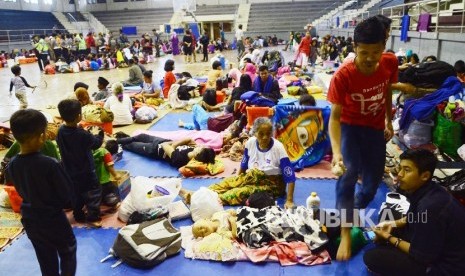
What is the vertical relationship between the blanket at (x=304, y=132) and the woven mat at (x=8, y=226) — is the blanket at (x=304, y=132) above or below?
above

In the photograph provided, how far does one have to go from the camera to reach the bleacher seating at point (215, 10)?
3450cm

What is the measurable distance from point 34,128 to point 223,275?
6.26ft

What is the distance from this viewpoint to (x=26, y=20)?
2992cm

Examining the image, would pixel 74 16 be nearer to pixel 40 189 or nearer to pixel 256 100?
pixel 256 100

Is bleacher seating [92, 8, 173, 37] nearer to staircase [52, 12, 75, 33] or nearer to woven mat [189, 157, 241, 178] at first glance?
staircase [52, 12, 75, 33]

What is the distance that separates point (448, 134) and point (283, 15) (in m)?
31.6

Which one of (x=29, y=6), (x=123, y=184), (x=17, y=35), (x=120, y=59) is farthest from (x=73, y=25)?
(x=123, y=184)

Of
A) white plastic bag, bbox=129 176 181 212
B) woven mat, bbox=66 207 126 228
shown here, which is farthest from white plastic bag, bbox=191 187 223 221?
woven mat, bbox=66 207 126 228

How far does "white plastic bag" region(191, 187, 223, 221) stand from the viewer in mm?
3980

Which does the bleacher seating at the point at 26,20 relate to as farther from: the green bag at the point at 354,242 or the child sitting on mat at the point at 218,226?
the green bag at the point at 354,242

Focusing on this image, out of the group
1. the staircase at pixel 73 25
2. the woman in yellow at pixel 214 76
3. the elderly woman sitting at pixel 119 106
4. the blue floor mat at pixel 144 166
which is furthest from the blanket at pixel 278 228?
the staircase at pixel 73 25

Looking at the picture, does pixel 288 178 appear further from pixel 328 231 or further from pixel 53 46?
pixel 53 46

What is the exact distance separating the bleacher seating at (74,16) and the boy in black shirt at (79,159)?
3548cm

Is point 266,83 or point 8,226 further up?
point 266,83
